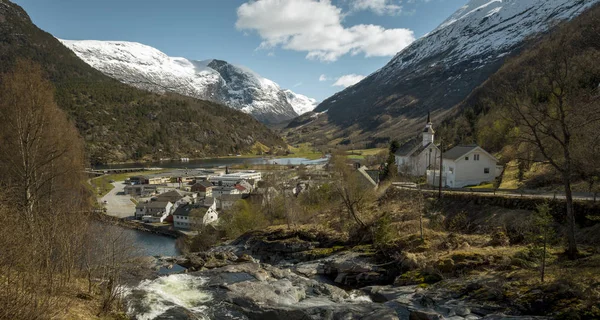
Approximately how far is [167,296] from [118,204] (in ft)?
256

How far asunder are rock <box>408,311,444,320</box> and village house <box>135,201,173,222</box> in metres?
64.5

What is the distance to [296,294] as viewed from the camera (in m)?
23.0

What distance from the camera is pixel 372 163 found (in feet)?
371

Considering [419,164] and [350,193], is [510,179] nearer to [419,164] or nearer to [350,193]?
[350,193]

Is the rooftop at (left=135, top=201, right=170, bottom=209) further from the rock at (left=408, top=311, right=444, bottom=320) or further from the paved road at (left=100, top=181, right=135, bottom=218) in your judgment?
the rock at (left=408, top=311, right=444, bottom=320)

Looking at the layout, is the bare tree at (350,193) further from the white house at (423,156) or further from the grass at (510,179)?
the white house at (423,156)

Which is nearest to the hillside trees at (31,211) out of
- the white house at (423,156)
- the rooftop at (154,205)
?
the rooftop at (154,205)

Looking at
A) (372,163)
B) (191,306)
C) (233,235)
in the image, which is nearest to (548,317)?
(191,306)

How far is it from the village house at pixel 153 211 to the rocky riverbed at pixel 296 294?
40.1m

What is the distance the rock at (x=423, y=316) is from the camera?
16.9 metres

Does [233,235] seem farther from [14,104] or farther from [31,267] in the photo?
[31,267]

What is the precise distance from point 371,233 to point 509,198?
12646mm

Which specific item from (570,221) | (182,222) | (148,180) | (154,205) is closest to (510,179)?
(570,221)

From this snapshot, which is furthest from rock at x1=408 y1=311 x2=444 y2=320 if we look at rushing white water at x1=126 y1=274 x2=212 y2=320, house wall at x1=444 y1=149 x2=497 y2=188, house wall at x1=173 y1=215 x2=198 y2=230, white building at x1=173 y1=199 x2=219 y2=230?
house wall at x1=173 y1=215 x2=198 y2=230
